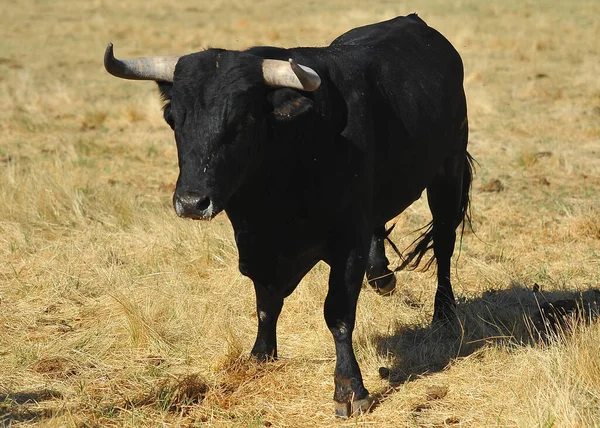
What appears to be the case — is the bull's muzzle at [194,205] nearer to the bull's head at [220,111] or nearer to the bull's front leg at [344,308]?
the bull's head at [220,111]

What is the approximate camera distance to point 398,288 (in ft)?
22.0

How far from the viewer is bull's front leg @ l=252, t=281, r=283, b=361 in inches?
206

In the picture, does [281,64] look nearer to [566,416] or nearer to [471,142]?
[566,416]

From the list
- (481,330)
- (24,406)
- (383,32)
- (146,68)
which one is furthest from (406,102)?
(24,406)

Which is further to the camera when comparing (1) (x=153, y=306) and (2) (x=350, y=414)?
(1) (x=153, y=306)

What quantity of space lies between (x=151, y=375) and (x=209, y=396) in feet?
1.67

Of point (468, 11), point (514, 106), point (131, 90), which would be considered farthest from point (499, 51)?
point (468, 11)

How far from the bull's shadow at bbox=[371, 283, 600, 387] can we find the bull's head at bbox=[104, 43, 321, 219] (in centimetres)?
159

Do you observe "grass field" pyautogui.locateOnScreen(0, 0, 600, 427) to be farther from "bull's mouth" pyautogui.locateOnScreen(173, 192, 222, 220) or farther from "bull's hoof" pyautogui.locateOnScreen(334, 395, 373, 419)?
"bull's mouth" pyautogui.locateOnScreen(173, 192, 222, 220)

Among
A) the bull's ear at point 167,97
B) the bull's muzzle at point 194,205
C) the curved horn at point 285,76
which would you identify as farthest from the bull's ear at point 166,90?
the bull's muzzle at point 194,205

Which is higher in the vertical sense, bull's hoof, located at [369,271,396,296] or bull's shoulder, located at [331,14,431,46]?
bull's shoulder, located at [331,14,431,46]

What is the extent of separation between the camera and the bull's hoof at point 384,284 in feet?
21.0

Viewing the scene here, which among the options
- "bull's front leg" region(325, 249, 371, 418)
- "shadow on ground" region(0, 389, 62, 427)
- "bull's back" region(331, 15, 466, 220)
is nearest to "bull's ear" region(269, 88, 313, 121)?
"bull's back" region(331, 15, 466, 220)

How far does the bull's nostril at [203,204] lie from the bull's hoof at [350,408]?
132 cm
